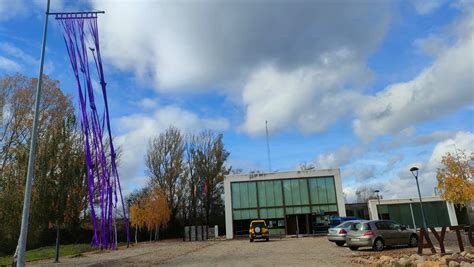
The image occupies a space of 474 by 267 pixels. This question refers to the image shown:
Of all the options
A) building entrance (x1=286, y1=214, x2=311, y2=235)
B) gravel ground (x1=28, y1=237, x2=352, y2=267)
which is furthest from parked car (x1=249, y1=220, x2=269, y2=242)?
building entrance (x1=286, y1=214, x2=311, y2=235)

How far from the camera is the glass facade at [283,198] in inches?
1874

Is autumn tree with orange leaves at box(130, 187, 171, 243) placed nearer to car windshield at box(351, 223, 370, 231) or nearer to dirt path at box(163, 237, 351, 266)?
dirt path at box(163, 237, 351, 266)

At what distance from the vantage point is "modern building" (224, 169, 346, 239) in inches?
1869

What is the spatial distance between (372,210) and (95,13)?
4265cm

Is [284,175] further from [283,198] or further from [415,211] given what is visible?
[415,211]

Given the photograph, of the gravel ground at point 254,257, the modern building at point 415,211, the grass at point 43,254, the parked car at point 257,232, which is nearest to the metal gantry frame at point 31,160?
the gravel ground at point 254,257

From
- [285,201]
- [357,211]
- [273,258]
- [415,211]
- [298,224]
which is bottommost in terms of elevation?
[273,258]

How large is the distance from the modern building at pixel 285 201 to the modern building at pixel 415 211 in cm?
644

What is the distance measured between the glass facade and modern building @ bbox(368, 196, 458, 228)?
6865 millimetres

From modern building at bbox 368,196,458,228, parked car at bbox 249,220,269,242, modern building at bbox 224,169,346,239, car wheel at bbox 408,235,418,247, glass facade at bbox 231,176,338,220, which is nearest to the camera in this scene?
car wheel at bbox 408,235,418,247

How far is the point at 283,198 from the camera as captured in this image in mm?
48219

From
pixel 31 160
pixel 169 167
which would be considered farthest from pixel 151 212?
pixel 31 160

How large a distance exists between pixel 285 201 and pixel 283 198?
1.44 feet

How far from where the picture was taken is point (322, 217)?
47.3 metres
